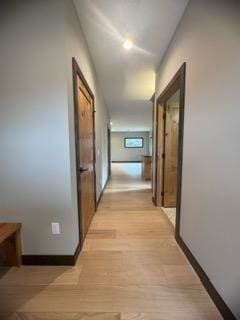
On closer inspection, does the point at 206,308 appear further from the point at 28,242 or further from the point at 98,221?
the point at 98,221

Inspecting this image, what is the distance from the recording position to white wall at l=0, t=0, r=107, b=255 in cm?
158

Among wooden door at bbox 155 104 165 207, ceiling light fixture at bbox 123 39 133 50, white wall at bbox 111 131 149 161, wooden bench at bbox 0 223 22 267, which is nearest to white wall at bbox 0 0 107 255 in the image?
wooden bench at bbox 0 223 22 267

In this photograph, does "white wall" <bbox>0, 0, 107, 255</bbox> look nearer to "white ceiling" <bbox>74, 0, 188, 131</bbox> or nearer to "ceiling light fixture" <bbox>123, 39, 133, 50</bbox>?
"white ceiling" <bbox>74, 0, 188, 131</bbox>

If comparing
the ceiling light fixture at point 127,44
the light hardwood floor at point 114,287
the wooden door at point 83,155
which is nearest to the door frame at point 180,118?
the light hardwood floor at point 114,287

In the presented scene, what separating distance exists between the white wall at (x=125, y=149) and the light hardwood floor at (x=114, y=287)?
38.6ft

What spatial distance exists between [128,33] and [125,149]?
11.8m

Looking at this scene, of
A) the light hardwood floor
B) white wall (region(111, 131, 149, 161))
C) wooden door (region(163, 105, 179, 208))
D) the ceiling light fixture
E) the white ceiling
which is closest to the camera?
the light hardwood floor

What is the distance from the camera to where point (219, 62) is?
4.31 feet

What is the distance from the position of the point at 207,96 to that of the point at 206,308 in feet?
5.27

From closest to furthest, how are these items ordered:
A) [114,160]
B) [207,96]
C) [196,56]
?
[207,96], [196,56], [114,160]

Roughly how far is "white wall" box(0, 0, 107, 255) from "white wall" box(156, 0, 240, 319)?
1.18 metres

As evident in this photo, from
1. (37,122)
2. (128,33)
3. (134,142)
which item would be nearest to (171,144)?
(128,33)

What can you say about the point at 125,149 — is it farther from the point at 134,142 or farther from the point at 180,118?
the point at 180,118

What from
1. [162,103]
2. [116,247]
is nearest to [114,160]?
[162,103]
